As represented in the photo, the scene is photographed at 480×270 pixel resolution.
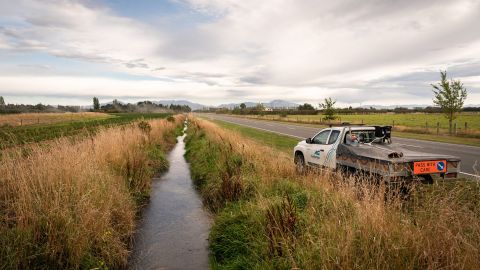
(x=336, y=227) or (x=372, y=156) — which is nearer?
(x=336, y=227)

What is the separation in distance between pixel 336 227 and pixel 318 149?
5802 mm

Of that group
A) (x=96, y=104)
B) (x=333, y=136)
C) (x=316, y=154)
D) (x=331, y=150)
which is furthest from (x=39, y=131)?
(x=96, y=104)

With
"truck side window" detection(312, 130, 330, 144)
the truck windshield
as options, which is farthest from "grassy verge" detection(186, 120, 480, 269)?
the truck windshield

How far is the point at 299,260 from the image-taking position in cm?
399

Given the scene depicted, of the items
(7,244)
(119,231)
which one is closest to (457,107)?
(119,231)

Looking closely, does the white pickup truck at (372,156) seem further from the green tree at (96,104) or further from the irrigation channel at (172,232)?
the green tree at (96,104)

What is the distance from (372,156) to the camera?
282 inches

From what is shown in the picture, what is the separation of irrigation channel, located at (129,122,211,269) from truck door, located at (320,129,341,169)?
3.66m

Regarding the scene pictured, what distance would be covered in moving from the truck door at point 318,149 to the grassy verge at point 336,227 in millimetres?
1645

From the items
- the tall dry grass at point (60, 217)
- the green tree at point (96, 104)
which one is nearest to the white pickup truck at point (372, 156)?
the tall dry grass at point (60, 217)

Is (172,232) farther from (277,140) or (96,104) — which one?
(96,104)

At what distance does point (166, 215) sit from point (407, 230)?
5.79 meters

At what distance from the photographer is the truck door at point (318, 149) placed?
959cm

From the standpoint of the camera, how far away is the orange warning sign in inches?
266
